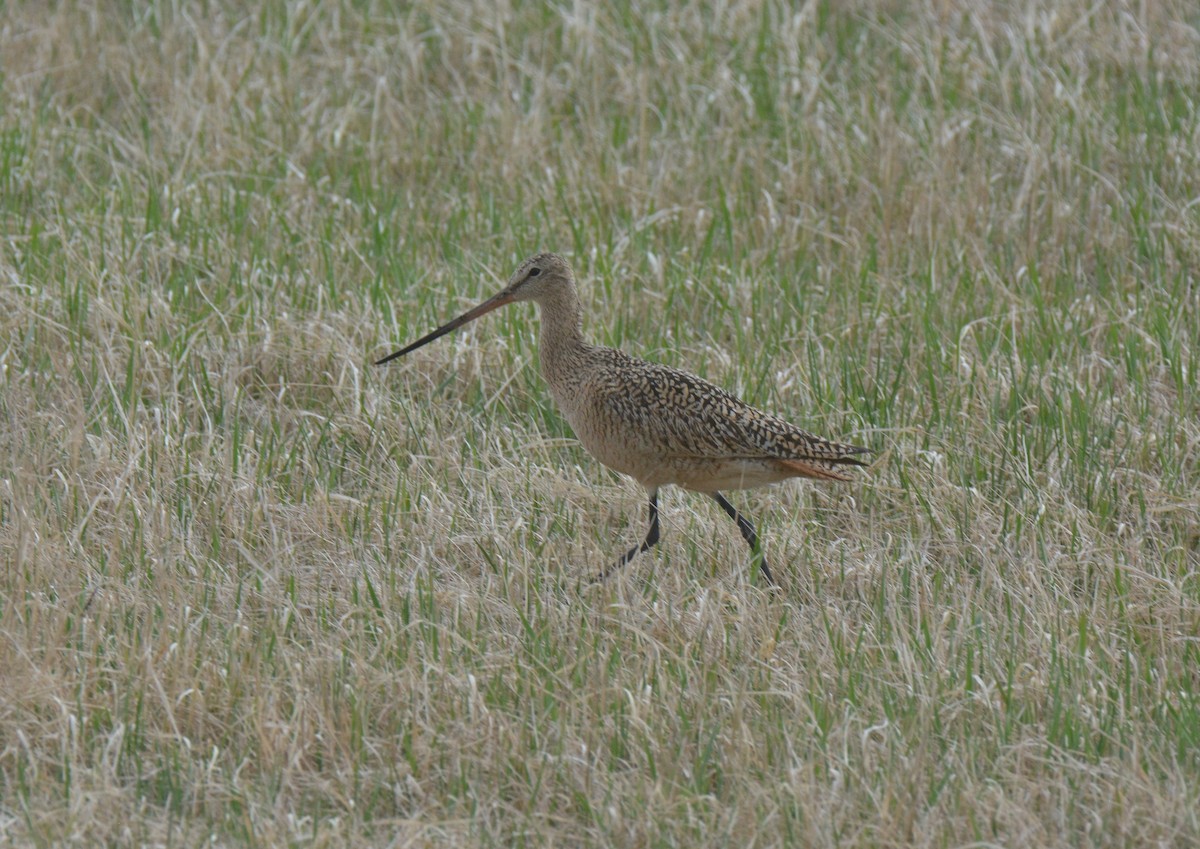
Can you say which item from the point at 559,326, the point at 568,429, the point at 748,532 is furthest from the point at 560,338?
the point at 748,532

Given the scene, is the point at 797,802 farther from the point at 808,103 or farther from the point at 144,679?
the point at 808,103

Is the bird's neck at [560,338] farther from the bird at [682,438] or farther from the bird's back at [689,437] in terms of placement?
the bird's back at [689,437]

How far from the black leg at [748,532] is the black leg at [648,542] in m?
0.19

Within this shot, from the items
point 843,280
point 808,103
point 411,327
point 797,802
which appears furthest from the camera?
point 808,103

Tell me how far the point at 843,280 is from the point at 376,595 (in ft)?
10.1

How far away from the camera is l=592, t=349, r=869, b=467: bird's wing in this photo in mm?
5207

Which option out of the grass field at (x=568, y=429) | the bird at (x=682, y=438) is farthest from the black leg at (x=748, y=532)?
the grass field at (x=568, y=429)

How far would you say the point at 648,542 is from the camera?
17.5ft

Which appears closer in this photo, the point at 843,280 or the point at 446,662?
the point at 446,662

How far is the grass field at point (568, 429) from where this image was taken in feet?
13.4

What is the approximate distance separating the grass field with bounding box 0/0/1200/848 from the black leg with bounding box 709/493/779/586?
0.37 feet

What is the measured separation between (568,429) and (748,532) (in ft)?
3.53

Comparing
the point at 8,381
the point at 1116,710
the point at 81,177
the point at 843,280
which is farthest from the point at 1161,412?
the point at 81,177

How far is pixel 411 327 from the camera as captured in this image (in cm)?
664
